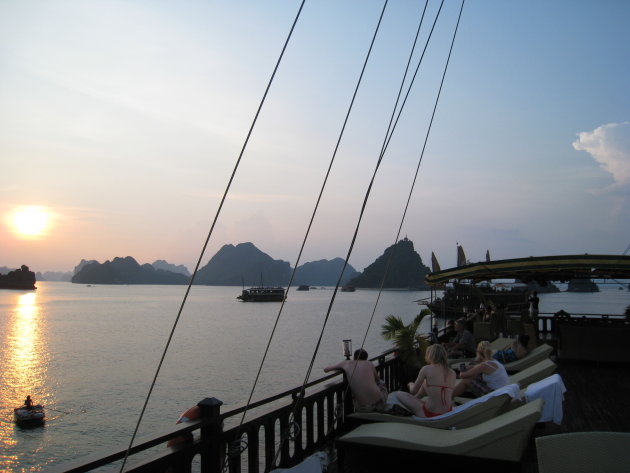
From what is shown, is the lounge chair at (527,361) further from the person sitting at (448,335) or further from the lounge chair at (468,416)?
the lounge chair at (468,416)

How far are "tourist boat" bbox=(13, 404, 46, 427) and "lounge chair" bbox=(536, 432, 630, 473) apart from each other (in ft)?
84.9

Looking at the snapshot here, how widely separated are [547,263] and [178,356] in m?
37.6

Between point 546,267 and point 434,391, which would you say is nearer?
point 434,391

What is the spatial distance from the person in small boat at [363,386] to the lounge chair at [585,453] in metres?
3.09

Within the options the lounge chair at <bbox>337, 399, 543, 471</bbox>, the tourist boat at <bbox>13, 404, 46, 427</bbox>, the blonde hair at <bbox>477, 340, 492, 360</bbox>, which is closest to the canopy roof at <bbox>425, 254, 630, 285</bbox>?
the blonde hair at <bbox>477, 340, 492, 360</bbox>

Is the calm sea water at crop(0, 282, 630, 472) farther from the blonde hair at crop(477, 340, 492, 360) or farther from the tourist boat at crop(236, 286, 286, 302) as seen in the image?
the tourist boat at crop(236, 286, 286, 302)

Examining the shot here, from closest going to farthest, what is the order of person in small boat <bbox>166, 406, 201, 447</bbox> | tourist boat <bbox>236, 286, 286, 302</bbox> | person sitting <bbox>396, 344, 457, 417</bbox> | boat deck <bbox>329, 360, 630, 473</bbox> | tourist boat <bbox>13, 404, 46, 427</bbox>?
person in small boat <bbox>166, 406, 201, 447</bbox>, person sitting <bbox>396, 344, 457, 417</bbox>, boat deck <bbox>329, 360, 630, 473</bbox>, tourist boat <bbox>13, 404, 46, 427</bbox>, tourist boat <bbox>236, 286, 286, 302</bbox>

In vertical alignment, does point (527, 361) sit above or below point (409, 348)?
below

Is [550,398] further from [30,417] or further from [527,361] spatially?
[30,417]

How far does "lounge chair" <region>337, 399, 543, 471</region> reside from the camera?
4.28 m

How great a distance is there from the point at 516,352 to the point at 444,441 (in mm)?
5844

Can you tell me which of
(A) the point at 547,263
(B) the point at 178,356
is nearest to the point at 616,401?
(A) the point at 547,263

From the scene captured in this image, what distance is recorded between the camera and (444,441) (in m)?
4.55

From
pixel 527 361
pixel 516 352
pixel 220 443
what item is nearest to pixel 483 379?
pixel 527 361
